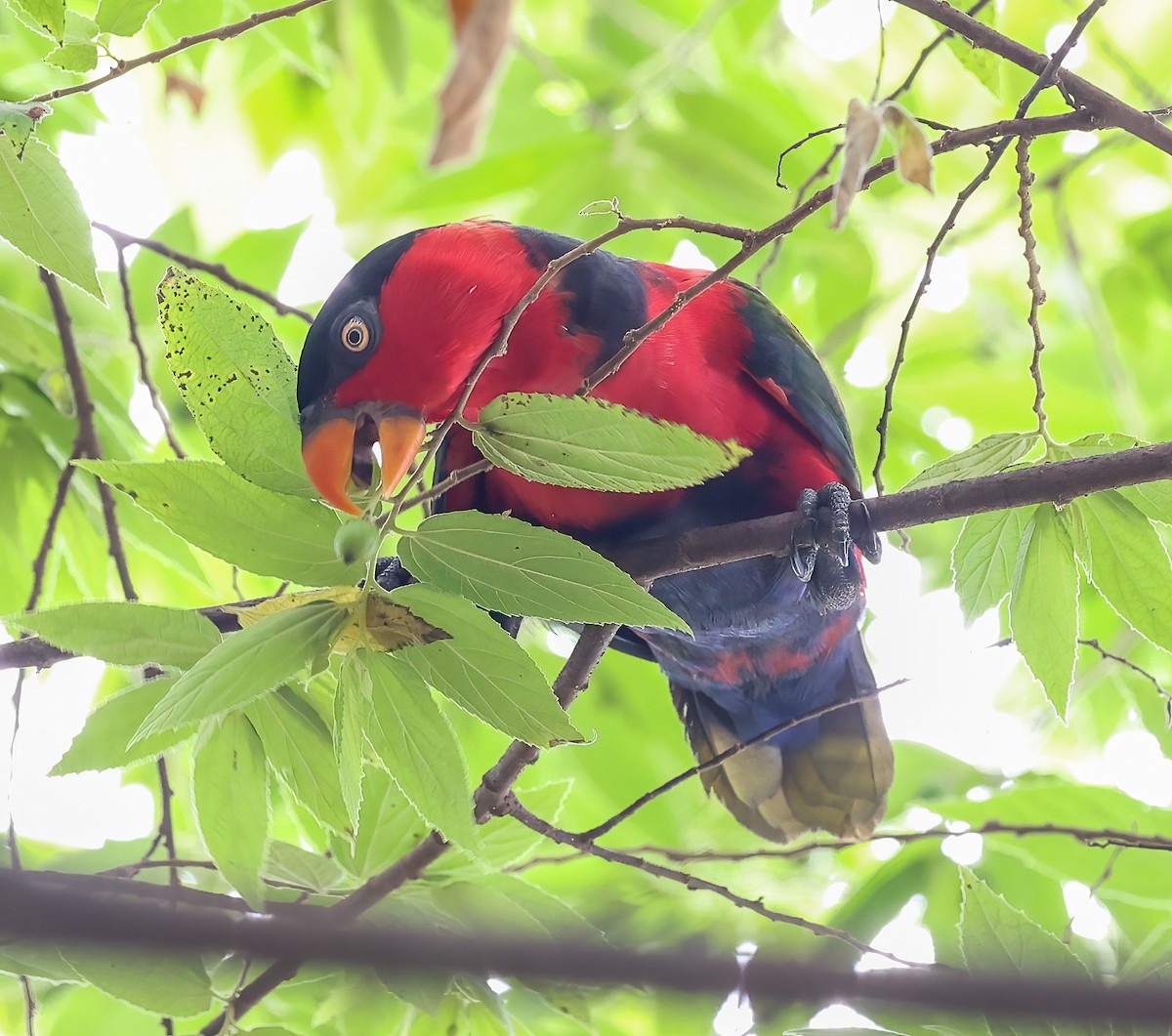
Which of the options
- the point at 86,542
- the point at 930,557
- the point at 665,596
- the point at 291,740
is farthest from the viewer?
the point at 930,557

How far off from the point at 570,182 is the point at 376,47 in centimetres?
51

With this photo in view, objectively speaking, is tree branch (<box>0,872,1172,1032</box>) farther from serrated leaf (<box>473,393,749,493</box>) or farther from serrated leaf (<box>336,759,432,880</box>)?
serrated leaf (<box>336,759,432,880</box>)

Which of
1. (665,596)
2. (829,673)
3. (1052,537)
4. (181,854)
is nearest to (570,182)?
(665,596)

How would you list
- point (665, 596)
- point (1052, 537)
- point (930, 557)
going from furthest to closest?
point (930, 557) < point (665, 596) < point (1052, 537)

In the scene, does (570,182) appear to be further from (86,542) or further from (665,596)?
(86,542)

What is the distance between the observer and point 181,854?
2168mm

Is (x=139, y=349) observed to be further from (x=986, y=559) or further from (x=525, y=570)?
(x=986, y=559)

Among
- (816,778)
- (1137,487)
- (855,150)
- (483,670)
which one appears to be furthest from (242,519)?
(816,778)

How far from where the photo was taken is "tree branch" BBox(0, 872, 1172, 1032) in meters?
0.36

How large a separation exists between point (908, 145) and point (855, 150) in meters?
0.10

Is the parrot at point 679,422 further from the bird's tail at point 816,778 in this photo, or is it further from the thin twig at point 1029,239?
the thin twig at point 1029,239

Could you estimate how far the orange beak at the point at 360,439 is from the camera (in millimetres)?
1667

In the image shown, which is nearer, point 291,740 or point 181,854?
point 291,740

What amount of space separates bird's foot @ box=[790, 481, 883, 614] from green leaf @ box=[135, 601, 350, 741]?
0.74m
